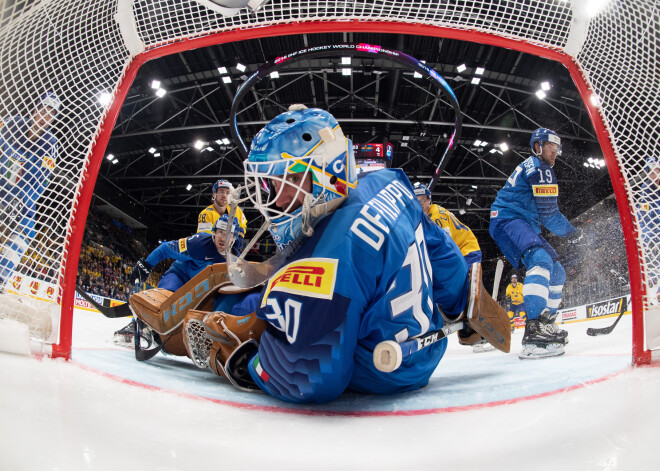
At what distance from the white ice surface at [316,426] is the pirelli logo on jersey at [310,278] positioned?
12.6 inches

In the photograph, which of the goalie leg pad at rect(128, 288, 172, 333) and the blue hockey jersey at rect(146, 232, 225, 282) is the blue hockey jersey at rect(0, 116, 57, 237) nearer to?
the goalie leg pad at rect(128, 288, 172, 333)

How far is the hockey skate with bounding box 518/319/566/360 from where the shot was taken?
7.57ft

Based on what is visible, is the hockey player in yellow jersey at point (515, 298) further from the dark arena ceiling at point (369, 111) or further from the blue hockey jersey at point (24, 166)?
the blue hockey jersey at point (24, 166)

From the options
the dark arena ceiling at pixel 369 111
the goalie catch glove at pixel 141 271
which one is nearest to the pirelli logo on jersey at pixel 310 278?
the goalie catch glove at pixel 141 271

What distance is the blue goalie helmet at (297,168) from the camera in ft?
3.90

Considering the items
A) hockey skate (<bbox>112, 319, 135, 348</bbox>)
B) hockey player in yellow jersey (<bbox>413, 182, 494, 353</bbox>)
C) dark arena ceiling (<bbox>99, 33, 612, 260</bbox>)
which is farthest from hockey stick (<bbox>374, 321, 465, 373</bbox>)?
dark arena ceiling (<bbox>99, 33, 612, 260</bbox>)

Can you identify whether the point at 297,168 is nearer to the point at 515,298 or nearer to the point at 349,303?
the point at 349,303

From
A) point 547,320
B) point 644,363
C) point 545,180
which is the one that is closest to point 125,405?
point 644,363

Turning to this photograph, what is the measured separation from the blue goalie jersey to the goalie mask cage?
0.79 metres

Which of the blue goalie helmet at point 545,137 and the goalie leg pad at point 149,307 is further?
the blue goalie helmet at point 545,137

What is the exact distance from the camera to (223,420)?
0.94m

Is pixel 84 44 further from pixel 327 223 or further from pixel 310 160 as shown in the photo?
pixel 327 223

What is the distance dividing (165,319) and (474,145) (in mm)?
12773

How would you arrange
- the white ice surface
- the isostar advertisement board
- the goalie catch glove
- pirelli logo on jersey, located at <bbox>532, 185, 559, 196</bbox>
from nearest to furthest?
the white ice surface → pirelli logo on jersey, located at <bbox>532, 185, 559, 196</bbox> → the goalie catch glove → the isostar advertisement board
